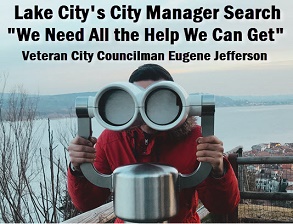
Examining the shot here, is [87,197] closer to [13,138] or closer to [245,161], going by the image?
[245,161]

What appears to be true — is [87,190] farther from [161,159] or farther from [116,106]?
[116,106]

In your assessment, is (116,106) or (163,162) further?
(163,162)

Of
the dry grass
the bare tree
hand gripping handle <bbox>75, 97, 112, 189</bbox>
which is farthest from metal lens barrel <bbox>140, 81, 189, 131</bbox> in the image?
the bare tree

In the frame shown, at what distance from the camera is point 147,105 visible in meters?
0.76

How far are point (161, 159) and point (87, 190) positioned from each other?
19 cm

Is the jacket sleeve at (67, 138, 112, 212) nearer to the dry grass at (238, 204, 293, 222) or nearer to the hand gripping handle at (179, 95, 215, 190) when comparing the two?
the hand gripping handle at (179, 95, 215, 190)

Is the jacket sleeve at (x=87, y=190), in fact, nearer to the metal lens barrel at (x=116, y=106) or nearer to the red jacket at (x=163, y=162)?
the red jacket at (x=163, y=162)

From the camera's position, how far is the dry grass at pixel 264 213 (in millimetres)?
3420

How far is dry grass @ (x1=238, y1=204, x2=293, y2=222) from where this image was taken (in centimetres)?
342

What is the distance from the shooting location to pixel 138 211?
744 millimetres

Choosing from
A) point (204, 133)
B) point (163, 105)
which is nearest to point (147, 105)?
point (163, 105)

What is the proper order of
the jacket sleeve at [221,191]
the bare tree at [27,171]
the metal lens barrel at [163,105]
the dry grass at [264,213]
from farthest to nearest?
1. the bare tree at [27,171]
2. the dry grass at [264,213]
3. the jacket sleeve at [221,191]
4. the metal lens barrel at [163,105]

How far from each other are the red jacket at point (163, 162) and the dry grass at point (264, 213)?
2.46m

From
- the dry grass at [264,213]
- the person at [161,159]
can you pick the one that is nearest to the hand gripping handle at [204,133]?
the person at [161,159]
